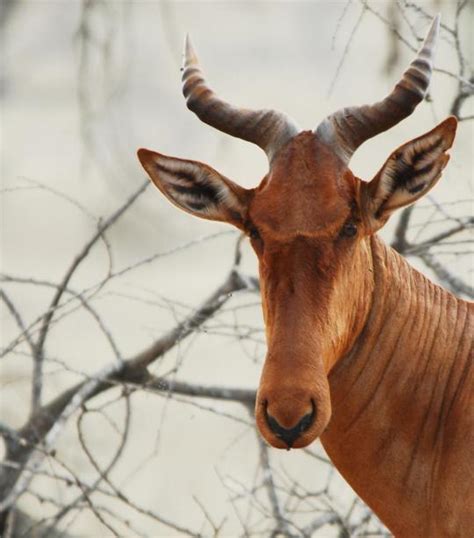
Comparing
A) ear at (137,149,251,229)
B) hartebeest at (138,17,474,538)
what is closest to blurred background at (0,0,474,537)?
hartebeest at (138,17,474,538)

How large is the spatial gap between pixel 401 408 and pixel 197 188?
4.52 ft

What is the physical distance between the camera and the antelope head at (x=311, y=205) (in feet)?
20.9

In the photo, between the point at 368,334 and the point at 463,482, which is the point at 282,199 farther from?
the point at 463,482

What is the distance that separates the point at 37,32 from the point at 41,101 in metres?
3.06

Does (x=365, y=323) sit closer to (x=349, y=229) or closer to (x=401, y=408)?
(x=401, y=408)

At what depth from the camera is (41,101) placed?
3105cm

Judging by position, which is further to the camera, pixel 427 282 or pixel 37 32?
pixel 37 32

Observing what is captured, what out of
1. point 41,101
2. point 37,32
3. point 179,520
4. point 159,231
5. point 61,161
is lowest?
point 179,520

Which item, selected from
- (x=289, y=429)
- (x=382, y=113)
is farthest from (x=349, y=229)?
(x=289, y=429)

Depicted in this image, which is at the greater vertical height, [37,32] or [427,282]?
[37,32]

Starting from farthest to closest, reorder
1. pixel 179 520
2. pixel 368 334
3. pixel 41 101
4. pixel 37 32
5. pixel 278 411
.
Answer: pixel 37 32
pixel 41 101
pixel 179 520
pixel 368 334
pixel 278 411

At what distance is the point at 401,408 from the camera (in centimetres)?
698

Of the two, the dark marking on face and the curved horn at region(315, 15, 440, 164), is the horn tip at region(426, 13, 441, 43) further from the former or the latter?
the dark marking on face

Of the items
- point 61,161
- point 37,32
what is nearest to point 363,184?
point 61,161
